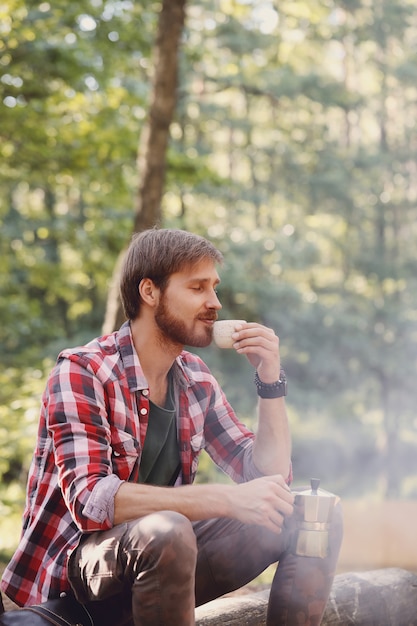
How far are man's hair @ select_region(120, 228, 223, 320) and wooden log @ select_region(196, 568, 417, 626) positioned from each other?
1157mm

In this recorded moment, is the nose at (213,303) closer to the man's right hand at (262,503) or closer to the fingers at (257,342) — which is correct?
the fingers at (257,342)

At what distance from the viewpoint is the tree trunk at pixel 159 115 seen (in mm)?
5758

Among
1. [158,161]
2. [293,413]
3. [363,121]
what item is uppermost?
[363,121]

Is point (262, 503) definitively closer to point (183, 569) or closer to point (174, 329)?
point (183, 569)

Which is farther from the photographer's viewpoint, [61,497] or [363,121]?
[363,121]

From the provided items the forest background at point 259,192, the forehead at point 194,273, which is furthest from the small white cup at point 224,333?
the forest background at point 259,192

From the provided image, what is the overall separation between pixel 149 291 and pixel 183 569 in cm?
80

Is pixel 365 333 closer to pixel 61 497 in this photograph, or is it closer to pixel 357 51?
pixel 357 51

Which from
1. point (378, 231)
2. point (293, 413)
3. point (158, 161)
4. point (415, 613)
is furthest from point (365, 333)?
point (415, 613)

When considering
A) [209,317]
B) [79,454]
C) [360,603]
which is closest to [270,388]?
[209,317]

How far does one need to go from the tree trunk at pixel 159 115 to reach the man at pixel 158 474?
3.57 meters

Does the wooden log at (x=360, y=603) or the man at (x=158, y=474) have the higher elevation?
the man at (x=158, y=474)

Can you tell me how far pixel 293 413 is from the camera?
650 inches

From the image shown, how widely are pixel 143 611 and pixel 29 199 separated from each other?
40.8ft
